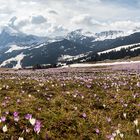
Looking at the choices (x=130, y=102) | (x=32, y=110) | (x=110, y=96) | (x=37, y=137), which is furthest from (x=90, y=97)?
(x=37, y=137)

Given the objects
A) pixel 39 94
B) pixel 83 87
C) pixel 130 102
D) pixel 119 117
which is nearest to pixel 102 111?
pixel 119 117

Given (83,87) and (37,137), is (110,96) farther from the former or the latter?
(37,137)

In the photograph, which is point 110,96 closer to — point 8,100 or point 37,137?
point 8,100

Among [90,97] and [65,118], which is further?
[90,97]

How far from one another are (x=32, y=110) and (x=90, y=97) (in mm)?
4965

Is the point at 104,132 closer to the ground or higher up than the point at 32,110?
closer to the ground

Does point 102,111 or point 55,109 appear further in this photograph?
point 102,111

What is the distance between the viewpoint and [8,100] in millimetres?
11977

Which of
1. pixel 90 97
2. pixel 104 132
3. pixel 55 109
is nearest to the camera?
pixel 104 132

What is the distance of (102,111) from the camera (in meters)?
12.4

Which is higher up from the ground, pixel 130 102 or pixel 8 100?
pixel 8 100

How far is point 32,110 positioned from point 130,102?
4.63 meters

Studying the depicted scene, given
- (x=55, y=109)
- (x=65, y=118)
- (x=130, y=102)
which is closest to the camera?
(x=65, y=118)

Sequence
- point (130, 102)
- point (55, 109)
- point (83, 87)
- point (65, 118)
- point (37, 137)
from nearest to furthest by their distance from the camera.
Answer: point (37, 137)
point (65, 118)
point (55, 109)
point (130, 102)
point (83, 87)
